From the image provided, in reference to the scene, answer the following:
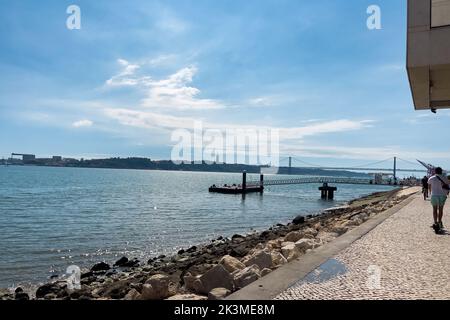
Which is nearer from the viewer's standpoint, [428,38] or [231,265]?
[231,265]

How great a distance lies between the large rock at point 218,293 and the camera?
5.30m

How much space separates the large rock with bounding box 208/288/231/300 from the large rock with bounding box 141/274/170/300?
4.61ft

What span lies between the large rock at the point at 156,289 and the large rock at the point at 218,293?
1405 millimetres

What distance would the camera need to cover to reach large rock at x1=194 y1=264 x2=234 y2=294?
589cm

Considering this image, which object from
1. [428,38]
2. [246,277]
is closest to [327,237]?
[246,277]

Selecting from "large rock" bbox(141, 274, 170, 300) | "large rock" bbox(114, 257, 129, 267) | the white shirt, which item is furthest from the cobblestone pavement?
"large rock" bbox(114, 257, 129, 267)

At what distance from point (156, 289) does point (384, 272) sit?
12.1 feet

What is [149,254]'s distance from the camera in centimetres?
1589

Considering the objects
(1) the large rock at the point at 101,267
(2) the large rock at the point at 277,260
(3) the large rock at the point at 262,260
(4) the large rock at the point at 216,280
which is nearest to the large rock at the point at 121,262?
(1) the large rock at the point at 101,267

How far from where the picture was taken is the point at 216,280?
→ 5.98 m

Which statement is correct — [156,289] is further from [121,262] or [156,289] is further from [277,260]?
[121,262]

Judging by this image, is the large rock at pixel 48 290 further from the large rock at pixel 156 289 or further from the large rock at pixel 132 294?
the large rock at pixel 156 289

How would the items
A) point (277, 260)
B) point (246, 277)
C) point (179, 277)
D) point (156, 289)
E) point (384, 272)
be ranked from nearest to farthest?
point (384, 272) → point (246, 277) → point (156, 289) → point (277, 260) → point (179, 277)
